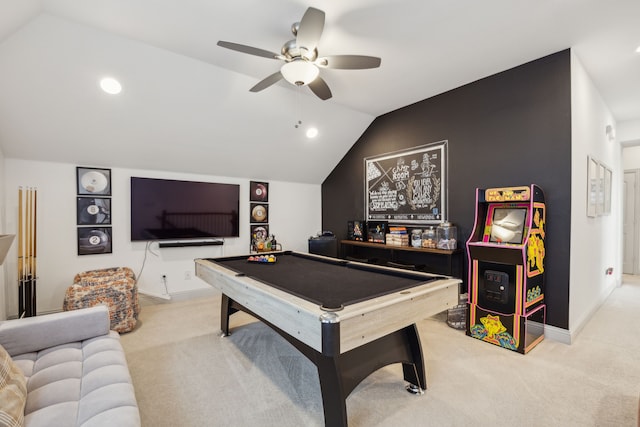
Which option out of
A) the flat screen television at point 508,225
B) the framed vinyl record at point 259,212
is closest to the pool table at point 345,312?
the flat screen television at point 508,225

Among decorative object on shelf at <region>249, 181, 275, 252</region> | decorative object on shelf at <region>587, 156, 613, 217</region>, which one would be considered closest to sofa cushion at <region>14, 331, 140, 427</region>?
decorative object on shelf at <region>249, 181, 275, 252</region>

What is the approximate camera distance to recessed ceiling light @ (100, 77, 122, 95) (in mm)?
2829

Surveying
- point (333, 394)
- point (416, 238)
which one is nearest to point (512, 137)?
point (416, 238)

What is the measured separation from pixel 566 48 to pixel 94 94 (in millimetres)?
4582

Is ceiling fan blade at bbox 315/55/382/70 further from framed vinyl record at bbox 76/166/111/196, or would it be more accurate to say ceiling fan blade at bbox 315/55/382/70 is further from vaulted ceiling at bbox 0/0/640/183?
framed vinyl record at bbox 76/166/111/196

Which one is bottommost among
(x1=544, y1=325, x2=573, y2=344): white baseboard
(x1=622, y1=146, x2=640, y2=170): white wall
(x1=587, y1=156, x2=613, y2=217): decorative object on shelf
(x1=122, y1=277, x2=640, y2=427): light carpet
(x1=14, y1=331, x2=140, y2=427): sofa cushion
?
(x1=122, y1=277, x2=640, y2=427): light carpet

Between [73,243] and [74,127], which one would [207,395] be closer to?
[73,243]

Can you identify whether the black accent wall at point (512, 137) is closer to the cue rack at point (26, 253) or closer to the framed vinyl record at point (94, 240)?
the framed vinyl record at point (94, 240)

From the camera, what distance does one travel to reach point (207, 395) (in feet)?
6.50

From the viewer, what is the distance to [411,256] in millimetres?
4102

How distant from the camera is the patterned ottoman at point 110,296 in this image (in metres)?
2.95

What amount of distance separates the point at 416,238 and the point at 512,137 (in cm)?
155

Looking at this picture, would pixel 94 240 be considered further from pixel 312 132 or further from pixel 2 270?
pixel 312 132

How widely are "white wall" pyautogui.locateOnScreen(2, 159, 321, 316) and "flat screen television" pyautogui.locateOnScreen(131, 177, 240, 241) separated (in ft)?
0.41
